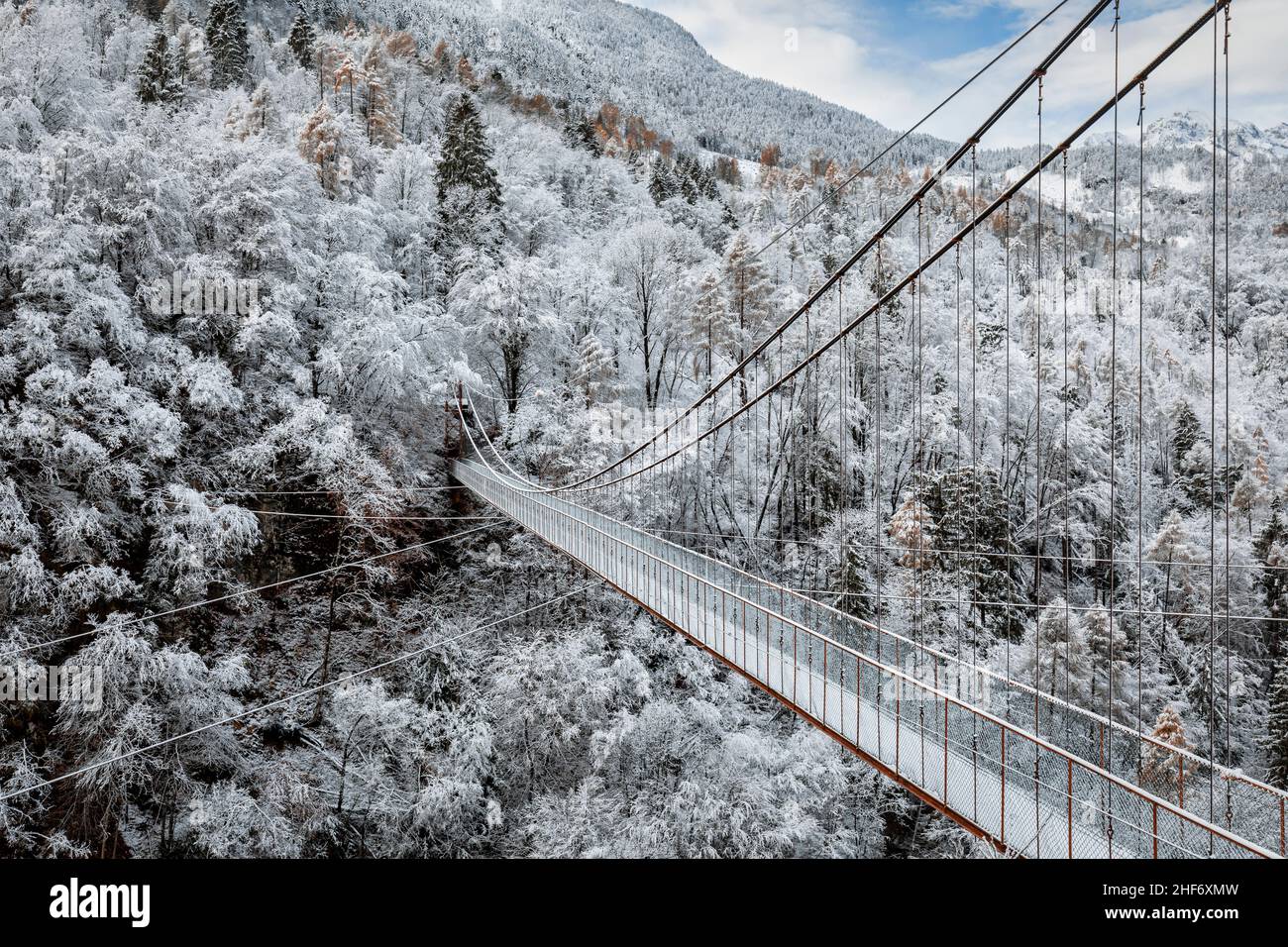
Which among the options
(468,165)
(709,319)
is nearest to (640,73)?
(468,165)

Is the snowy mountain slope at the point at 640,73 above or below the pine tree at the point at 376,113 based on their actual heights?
above

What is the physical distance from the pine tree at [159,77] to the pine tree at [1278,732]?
26.3 metres

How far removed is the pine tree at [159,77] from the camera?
18.5 m

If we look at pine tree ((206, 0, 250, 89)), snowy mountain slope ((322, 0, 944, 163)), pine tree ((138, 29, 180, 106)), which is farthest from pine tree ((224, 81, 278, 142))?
snowy mountain slope ((322, 0, 944, 163))

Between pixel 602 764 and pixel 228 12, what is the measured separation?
31.5 metres

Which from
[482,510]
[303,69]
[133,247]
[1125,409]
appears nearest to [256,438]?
[133,247]

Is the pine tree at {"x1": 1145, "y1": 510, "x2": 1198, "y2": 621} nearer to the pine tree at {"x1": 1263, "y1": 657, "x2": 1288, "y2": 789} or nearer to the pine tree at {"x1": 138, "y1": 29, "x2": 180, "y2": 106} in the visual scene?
the pine tree at {"x1": 1263, "y1": 657, "x2": 1288, "y2": 789}

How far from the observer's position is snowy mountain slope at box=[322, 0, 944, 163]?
152 feet

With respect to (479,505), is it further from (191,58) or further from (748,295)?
(191,58)

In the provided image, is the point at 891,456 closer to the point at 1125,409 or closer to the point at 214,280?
the point at 1125,409

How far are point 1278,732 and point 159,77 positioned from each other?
2942 cm

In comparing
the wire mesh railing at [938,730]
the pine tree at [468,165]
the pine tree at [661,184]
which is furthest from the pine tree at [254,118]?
the wire mesh railing at [938,730]

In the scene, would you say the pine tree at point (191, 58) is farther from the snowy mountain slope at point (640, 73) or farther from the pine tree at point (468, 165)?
the snowy mountain slope at point (640, 73)

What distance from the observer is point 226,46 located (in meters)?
25.2
